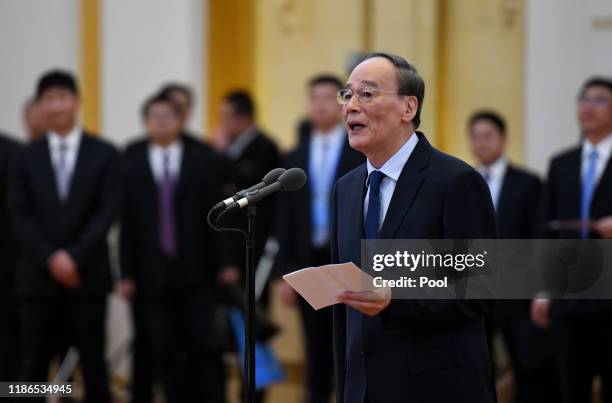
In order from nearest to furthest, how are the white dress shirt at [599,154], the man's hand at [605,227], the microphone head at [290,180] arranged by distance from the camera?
1. the microphone head at [290,180]
2. the man's hand at [605,227]
3. the white dress shirt at [599,154]

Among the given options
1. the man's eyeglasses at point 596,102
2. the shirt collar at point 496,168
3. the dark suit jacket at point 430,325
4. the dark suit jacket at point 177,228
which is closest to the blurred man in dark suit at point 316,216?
the dark suit jacket at point 177,228

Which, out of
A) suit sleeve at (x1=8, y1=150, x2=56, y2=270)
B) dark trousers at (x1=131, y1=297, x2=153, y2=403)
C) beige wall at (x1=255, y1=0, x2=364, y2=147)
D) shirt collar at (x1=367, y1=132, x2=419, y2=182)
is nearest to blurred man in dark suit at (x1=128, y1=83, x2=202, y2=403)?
dark trousers at (x1=131, y1=297, x2=153, y2=403)

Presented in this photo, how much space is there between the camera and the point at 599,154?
569 centimetres

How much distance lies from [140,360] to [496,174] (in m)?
2.50

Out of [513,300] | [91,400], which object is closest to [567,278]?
[513,300]

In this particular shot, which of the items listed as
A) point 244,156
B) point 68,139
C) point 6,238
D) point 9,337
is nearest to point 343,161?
point 244,156

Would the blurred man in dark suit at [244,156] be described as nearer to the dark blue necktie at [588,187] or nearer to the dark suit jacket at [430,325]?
the dark blue necktie at [588,187]

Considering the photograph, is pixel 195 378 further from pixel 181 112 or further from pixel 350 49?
pixel 350 49

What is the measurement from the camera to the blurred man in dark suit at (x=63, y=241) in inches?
257

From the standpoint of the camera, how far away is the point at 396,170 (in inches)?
140

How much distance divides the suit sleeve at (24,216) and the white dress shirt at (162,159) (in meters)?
0.77

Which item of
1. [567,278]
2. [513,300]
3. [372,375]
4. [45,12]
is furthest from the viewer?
[45,12]

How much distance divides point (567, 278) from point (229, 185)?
3.18 meters

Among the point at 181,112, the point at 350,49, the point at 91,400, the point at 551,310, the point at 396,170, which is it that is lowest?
the point at 91,400
